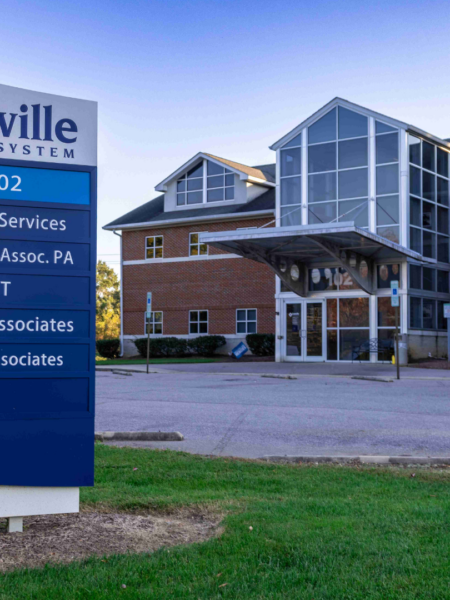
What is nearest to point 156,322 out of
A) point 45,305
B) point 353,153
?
point 353,153

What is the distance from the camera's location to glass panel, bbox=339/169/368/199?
28.5 metres

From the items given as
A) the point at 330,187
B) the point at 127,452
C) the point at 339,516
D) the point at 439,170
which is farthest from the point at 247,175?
the point at 339,516

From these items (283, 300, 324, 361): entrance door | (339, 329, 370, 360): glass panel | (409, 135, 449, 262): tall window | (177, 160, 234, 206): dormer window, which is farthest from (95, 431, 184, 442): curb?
(177, 160, 234, 206): dormer window

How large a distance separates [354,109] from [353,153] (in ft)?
5.75

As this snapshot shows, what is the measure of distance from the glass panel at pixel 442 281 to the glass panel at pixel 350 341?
13.6 ft

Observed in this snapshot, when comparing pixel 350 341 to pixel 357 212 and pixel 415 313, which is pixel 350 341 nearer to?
pixel 415 313

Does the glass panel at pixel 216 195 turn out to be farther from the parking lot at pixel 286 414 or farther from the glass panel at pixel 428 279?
the parking lot at pixel 286 414

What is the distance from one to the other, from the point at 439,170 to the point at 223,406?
2081 cm

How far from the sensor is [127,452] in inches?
Answer: 326

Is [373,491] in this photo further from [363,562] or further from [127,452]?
[127,452]

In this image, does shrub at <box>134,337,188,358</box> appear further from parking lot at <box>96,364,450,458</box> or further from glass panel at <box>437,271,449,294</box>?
parking lot at <box>96,364,450,458</box>

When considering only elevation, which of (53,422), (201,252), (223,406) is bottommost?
(223,406)

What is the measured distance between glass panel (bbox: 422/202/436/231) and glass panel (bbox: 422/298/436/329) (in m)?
3.05

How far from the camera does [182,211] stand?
37.4 metres
